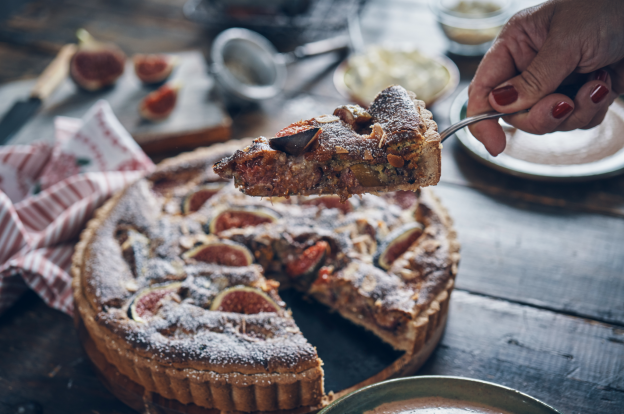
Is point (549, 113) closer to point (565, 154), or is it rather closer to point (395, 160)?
point (395, 160)

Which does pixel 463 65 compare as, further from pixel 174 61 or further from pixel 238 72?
pixel 174 61

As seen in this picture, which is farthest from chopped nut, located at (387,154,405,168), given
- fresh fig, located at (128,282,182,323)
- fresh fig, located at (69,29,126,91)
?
fresh fig, located at (69,29,126,91)

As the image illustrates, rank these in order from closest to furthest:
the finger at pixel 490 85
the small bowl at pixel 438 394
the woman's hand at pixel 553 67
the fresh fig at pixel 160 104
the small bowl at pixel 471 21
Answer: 1. the small bowl at pixel 438 394
2. the woman's hand at pixel 553 67
3. the finger at pixel 490 85
4. the fresh fig at pixel 160 104
5. the small bowl at pixel 471 21

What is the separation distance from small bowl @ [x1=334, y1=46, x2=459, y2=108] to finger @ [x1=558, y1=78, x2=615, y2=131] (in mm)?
1978

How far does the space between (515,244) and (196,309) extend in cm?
248

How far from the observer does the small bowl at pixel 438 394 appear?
7.82 ft

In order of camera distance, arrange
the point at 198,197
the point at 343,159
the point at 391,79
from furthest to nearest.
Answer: the point at 391,79, the point at 198,197, the point at 343,159

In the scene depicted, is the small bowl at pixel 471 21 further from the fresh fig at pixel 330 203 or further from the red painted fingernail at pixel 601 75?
the fresh fig at pixel 330 203

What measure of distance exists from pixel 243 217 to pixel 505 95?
6.28 feet

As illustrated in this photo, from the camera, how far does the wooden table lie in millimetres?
2967

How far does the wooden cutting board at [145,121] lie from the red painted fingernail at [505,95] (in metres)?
2.74

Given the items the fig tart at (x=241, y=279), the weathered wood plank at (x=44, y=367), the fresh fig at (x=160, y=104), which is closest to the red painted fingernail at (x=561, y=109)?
the fig tart at (x=241, y=279)

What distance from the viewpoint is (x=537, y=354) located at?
3.08 metres

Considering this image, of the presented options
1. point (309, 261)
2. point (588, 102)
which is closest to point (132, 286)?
point (309, 261)
